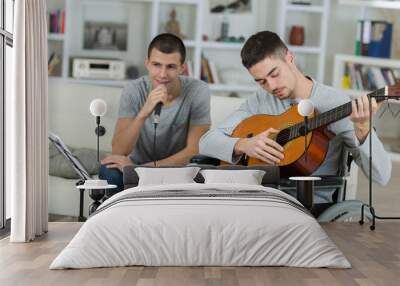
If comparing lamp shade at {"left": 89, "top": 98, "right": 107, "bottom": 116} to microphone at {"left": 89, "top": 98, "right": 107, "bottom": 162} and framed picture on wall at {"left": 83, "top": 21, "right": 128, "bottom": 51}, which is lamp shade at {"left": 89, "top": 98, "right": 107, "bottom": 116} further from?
framed picture on wall at {"left": 83, "top": 21, "right": 128, "bottom": 51}

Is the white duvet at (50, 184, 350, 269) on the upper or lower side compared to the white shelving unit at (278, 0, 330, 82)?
lower

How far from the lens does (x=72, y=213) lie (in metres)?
6.63

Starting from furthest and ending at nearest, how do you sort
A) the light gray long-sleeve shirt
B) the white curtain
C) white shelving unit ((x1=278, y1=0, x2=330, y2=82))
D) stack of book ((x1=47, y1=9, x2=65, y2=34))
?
white shelving unit ((x1=278, y1=0, x2=330, y2=82)) → stack of book ((x1=47, y1=9, x2=65, y2=34)) → the light gray long-sleeve shirt → the white curtain

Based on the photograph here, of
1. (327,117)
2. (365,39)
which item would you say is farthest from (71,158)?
(365,39)

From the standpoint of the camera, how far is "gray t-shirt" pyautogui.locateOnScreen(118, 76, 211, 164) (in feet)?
21.8

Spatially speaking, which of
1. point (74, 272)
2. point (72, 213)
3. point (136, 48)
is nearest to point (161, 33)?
point (136, 48)

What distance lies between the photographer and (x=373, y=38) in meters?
7.04

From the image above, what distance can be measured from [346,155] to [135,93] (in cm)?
189

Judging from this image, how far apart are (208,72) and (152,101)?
602mm

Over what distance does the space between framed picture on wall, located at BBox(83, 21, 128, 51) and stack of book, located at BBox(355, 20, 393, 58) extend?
211cm

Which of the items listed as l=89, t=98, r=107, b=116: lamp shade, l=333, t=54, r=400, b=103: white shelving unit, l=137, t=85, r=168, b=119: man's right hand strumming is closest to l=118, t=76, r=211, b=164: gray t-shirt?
l=137, t=85, r=168, b=119: man's right hand strumming

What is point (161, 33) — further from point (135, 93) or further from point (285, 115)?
point (285, 115)

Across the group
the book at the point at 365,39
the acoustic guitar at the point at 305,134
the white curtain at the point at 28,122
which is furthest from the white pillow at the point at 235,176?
the book at the point at 365,39

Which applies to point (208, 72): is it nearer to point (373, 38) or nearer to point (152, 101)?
point (152, 101)
